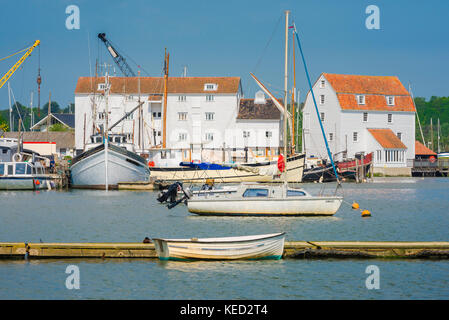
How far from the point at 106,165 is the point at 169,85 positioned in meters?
39.4

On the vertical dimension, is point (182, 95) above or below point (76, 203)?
above

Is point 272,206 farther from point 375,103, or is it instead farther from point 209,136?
point 375,103

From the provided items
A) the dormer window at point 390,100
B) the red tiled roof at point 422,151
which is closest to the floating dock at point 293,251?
the dormer window at point 390,100

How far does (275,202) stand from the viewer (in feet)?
119

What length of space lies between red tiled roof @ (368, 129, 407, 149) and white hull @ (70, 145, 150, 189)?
43.2 meters

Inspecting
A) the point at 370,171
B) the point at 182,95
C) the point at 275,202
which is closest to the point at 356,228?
the point at 275,202

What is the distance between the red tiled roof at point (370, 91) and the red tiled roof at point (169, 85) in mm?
15909

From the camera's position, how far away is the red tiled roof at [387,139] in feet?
327

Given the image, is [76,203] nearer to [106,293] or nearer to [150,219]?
[150,219]

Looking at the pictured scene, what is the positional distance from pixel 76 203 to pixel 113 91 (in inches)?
2093

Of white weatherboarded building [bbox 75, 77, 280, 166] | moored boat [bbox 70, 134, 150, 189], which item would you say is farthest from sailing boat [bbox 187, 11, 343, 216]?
white weatherboarded building [bbox 75, 77, 280, 166]

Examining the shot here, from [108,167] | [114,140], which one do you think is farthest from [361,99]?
[108,167]

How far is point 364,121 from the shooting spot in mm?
102250

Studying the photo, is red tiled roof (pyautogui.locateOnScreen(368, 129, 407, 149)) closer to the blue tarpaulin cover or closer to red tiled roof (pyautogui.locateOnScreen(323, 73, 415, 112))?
red tiled roof (pyautogui.locateOnScreen(323, 73, 415, 112))
